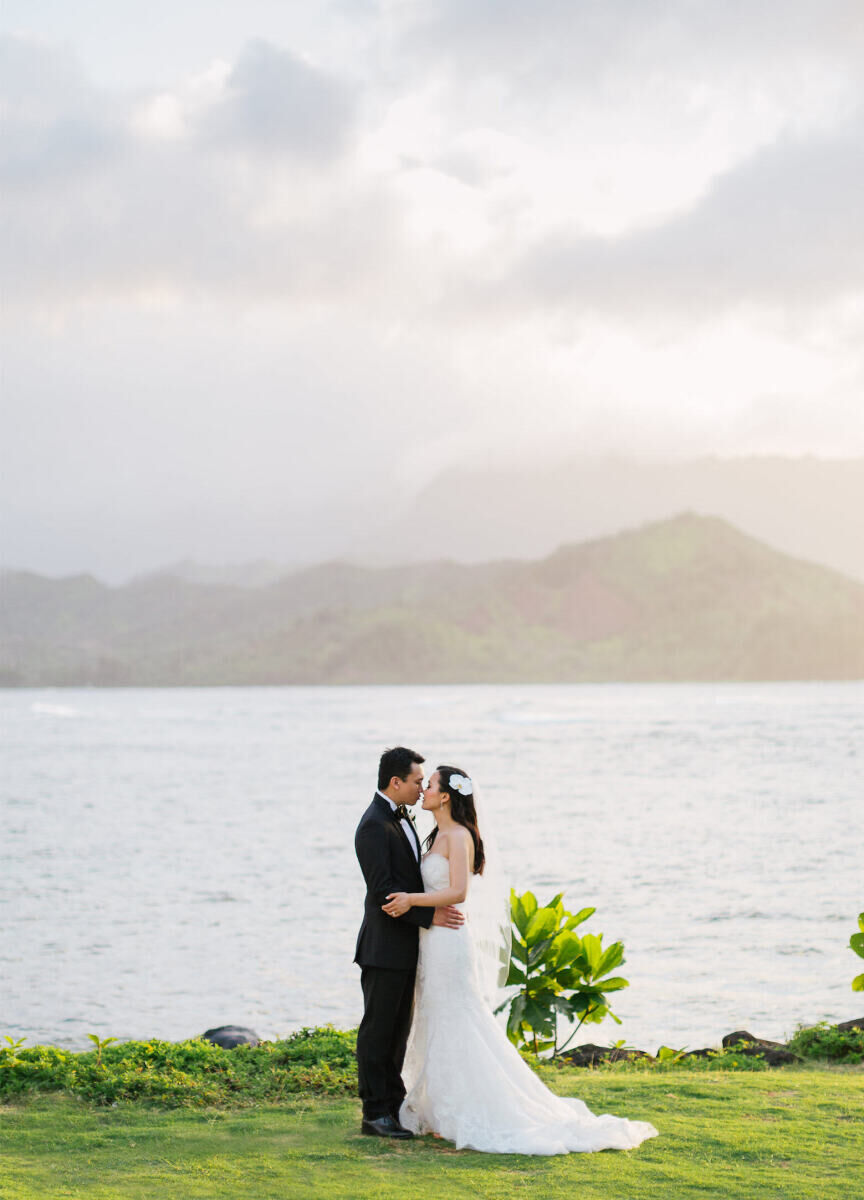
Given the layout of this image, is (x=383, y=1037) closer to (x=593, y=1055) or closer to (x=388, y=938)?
(x=388, y=938)

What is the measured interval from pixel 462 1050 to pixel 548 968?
8.55ft

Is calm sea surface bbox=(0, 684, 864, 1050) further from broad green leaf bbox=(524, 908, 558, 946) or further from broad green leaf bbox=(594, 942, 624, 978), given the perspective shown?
broad green leaf bbox=(594, 942, 624, 978)

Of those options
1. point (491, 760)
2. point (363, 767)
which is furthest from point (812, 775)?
point (363, 767)

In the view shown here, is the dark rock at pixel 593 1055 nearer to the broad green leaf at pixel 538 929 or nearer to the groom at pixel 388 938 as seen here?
the broad green leaf at pixel 538 929

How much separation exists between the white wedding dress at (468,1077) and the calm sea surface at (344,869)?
906 mm

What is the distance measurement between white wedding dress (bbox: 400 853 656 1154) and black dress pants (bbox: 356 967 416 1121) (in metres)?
0.07

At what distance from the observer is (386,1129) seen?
22.0 feet

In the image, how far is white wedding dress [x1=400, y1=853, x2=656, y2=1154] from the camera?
254 inches

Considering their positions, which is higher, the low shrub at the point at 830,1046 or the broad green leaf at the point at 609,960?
the broad green leaf at the point at 609,960

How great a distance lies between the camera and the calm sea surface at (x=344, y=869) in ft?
53.7

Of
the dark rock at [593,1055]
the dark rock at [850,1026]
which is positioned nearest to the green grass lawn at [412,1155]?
the dark rock at [593,1055]

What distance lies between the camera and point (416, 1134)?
6.71 m

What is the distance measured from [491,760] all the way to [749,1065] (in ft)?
168

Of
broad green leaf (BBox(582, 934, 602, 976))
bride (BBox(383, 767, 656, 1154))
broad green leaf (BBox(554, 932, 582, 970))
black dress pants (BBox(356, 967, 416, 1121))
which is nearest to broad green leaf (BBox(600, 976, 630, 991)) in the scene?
broad green leaf (BBox(582, 934, 602, 976))
